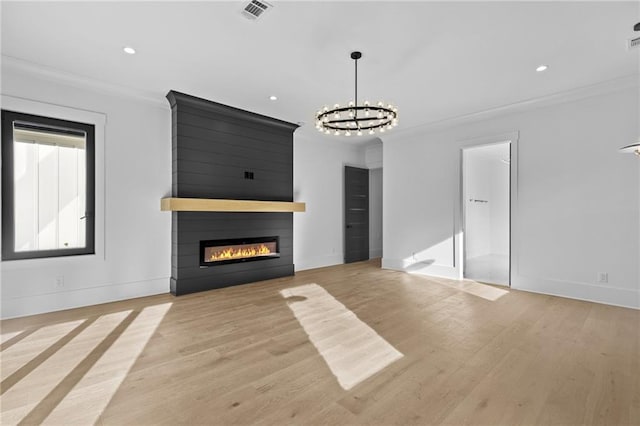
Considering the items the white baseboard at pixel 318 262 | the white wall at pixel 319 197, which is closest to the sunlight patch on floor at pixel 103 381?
the white baseboard at pixel 318 262

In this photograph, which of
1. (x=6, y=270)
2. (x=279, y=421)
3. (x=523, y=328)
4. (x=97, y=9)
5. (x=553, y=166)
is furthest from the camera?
(x=553, y=166)

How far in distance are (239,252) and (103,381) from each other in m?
3.11

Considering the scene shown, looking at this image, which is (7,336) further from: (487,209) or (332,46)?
(487,209)

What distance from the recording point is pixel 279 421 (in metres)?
1.71

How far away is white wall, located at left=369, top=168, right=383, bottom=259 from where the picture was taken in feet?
27.2

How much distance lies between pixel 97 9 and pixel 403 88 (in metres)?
3.48

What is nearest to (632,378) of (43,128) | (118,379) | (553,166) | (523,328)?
(523,328)

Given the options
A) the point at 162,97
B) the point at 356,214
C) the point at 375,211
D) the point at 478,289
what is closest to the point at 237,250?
the point at 162,97

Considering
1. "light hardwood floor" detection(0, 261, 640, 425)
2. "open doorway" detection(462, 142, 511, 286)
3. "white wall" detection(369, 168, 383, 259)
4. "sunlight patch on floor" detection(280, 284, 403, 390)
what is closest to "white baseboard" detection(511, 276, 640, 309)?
"light hardwood floor" detection(0, 261, 640, 425)

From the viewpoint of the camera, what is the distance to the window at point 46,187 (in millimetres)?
3520

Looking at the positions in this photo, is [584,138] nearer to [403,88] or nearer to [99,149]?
[403,88]

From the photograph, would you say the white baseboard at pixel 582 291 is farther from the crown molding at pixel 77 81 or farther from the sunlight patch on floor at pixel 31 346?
the crown molding at pixel 77 81

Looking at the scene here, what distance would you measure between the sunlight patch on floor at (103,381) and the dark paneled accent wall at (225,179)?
1491 mm

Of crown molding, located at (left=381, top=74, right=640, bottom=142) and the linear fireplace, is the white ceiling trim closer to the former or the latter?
crown molding, located at (left=381, top=74, right=640, bottom=142)
